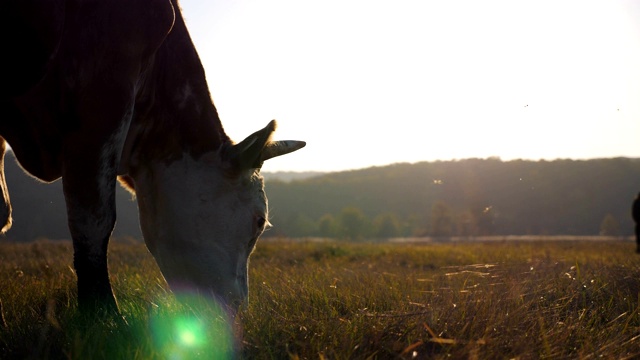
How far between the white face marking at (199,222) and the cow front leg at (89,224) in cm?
65

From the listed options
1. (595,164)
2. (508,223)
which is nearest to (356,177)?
(508,223)

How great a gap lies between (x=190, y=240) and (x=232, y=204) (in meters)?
0.43

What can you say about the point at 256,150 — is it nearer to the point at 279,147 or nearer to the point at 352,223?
the point at 279,147

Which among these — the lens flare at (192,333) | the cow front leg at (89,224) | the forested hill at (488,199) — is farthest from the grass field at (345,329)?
the forested hill at (488,199)

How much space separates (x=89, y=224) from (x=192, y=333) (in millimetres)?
1180

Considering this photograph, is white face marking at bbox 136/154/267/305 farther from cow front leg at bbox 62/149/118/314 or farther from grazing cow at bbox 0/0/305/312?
cow front leg at bbox 62/149/118/314

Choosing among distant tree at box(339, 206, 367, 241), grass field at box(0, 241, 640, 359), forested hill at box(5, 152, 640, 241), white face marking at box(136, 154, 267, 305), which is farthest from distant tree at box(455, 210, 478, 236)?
grass field at box(0, 241, 640, 359)

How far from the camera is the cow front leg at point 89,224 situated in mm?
3294

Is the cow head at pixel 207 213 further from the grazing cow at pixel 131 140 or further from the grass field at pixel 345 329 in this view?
the grass field at pixel 345 329

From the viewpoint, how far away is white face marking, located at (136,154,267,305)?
3.98 m

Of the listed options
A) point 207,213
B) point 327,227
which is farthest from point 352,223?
point 207,213

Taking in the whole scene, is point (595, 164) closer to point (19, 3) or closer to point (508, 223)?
point (508, 223)

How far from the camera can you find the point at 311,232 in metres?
105

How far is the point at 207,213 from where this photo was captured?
13.2 feet
